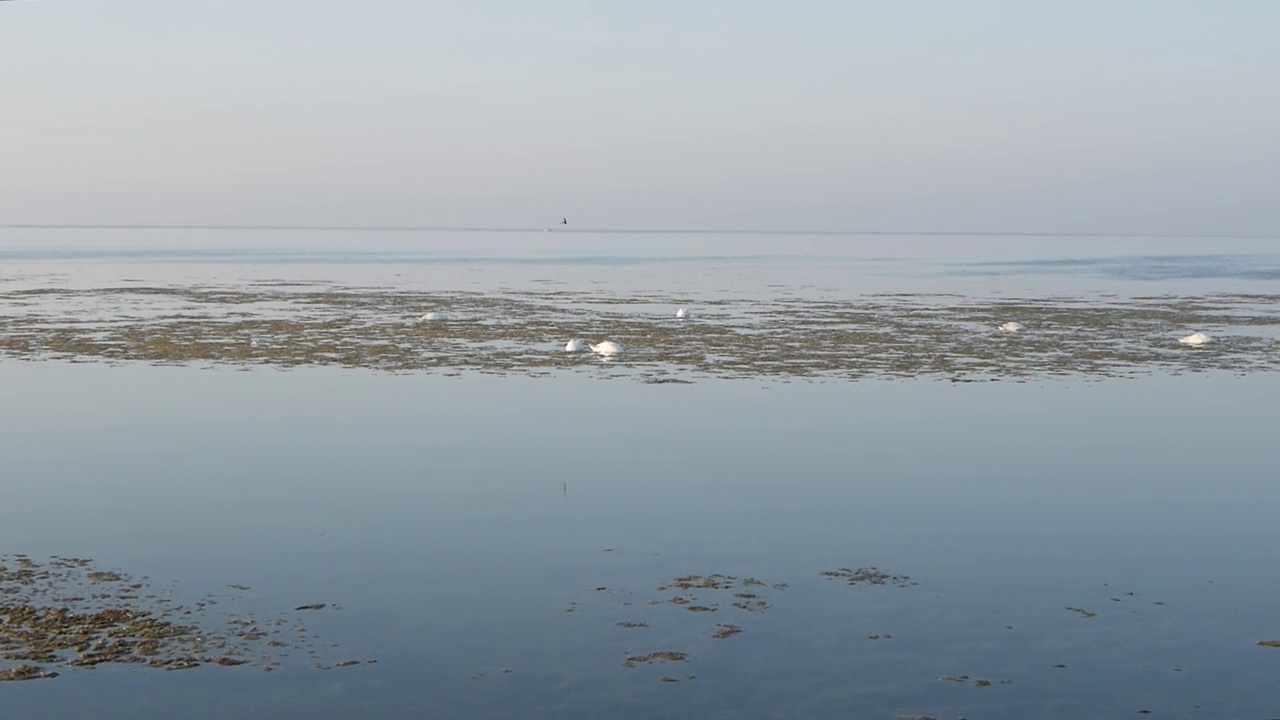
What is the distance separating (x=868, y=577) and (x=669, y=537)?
2.27 m

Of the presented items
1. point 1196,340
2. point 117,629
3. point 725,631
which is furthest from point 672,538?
point 1196,340

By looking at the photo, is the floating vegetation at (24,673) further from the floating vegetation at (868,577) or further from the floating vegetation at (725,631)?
the floating vegetation at (868,577)

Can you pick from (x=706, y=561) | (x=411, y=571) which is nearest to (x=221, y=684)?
(x=411, y=571)

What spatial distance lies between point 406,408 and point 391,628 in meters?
11.9

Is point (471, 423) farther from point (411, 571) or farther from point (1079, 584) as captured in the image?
point (1079, 584)

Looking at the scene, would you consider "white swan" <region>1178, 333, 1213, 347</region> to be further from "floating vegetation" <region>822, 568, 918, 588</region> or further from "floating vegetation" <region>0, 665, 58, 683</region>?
"floating vegetation" <region>0, 665, 58, 683</region>

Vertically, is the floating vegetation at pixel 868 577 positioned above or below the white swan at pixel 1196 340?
below

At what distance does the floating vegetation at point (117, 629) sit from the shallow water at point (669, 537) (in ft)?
0.65

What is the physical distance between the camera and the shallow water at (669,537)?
9227 mm

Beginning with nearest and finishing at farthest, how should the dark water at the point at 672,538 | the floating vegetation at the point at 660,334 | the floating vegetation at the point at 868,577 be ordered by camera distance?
the dark water at the point at 672,538
the floating vegetation at the point at 868,577
the floating vegetation at the point at 660,334

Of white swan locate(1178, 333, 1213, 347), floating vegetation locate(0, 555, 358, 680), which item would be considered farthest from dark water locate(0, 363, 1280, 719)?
white swan locate(1178, 333, 1213, 347)

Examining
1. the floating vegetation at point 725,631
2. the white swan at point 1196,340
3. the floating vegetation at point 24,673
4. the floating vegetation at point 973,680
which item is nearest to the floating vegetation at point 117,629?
the floating vegetation at point 24,673

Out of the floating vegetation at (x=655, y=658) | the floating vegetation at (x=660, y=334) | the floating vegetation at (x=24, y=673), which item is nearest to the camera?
the floating vegetation at (x=24, y=673)

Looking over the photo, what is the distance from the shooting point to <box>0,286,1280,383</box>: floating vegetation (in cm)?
2869
